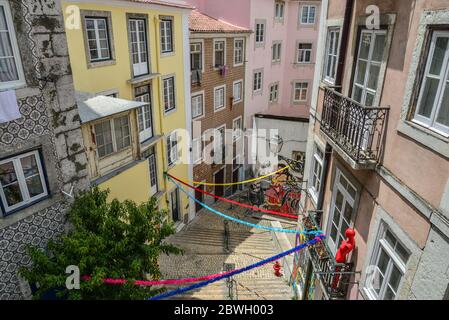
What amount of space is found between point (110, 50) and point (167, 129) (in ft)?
17.9

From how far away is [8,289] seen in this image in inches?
288

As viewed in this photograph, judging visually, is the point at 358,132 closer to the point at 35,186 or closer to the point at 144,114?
the point at 35,186

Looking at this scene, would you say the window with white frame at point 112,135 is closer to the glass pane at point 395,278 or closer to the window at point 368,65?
the window at point 368,65

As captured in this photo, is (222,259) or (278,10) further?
(278,10)

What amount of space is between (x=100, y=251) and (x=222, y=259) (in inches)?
394

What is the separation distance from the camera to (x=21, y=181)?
23.8 feet

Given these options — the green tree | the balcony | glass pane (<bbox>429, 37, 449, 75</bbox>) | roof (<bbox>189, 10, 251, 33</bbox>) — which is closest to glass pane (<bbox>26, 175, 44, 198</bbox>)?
the green tree

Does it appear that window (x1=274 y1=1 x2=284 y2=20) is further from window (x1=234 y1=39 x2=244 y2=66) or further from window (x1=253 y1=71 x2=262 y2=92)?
window (x1=234 y1=39 x2=244 y2=66)

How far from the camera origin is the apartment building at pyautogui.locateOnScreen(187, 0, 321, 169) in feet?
77.0

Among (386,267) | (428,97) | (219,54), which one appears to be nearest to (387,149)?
(428,97)

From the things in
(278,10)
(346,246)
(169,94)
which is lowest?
(346,246)

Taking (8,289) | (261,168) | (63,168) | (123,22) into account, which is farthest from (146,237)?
(261,168)

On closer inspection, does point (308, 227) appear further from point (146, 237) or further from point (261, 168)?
point (261, 168)

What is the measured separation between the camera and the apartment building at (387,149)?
5047mm
